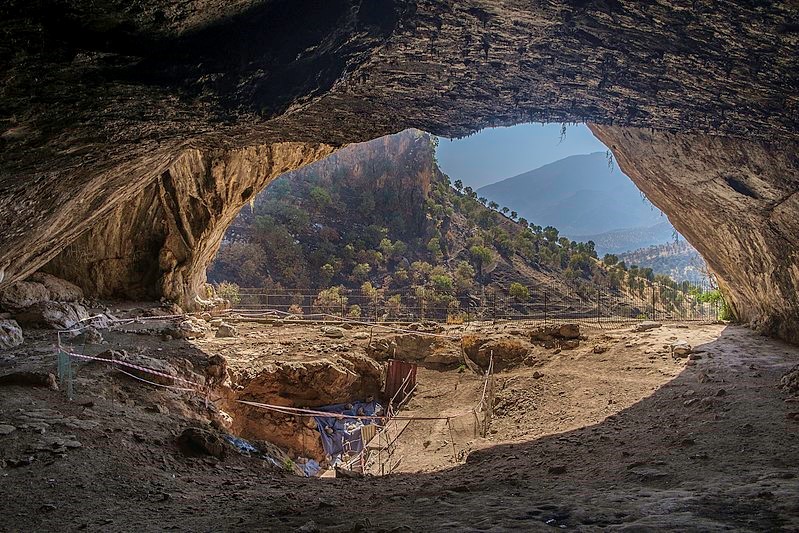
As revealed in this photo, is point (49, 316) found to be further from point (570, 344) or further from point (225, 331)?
point (570, 344)

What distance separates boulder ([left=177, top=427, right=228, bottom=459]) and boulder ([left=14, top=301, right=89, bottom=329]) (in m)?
6.00

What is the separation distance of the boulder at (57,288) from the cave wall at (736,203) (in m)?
12.6

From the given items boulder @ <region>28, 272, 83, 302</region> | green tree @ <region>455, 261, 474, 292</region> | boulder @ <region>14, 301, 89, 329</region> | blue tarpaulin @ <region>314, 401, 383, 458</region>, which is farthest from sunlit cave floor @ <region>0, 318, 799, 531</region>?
green tree @ <region>455, 261, 474, 292</region>

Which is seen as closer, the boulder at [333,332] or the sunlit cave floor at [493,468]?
the sunlit cave floor at [493,468]

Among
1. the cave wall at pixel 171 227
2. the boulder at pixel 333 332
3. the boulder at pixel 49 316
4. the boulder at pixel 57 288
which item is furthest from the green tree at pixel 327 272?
the boulder at pixel 49 316

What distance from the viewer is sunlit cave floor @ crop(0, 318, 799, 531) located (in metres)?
3.29

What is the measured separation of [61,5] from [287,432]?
9142 mm

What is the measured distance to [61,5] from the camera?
303 centimetres

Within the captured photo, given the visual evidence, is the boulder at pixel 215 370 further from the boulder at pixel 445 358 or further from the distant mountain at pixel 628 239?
the distant mountain at pixel 628 239

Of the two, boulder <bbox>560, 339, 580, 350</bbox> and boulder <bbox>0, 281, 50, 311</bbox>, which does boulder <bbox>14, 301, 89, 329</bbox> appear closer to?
boulder <bbox>0, 281, 50, 311</bbox>

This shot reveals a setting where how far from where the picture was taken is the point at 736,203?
812 centimetres

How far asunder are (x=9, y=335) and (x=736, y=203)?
11751 millimetres

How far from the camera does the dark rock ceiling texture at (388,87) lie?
375cm

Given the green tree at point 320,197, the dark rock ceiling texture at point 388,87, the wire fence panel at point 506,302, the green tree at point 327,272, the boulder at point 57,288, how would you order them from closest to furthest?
the dark rock ceiling texture at point 388,87 < the boulder at point 57,288 < the wire fence panel at point 506,302 < the green tree at point 327,272 < the green tree at point 320,197
